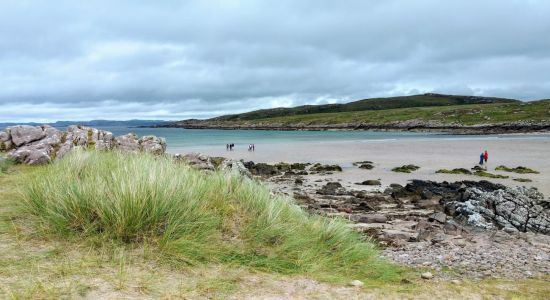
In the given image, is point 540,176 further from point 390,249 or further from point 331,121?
point 331,121

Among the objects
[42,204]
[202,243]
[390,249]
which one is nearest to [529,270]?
[390,249]

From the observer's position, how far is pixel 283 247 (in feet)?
21.3

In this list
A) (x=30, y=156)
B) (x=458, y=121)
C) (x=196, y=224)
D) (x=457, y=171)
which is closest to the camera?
(x=196, y=224)

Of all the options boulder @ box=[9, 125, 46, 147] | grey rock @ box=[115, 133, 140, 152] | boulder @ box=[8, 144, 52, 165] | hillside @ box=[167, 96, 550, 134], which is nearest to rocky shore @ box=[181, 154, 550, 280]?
grey rock @ box=[115, 133, 140, 152]

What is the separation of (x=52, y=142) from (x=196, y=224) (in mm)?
16384

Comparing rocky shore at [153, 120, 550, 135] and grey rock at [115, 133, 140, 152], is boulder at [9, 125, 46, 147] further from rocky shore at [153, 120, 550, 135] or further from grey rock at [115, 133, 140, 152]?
rocky shore at [153, 120, 550, 135]

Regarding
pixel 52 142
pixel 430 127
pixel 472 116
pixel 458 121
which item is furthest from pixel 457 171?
pixel 472 116

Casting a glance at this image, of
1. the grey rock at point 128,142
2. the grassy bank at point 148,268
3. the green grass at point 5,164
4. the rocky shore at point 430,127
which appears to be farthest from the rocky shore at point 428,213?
the rocky shore at point 430,127

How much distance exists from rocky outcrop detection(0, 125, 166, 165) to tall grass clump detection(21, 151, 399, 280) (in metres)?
10.7

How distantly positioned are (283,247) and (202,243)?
50.0 inches

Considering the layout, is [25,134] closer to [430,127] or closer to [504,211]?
[504,211]

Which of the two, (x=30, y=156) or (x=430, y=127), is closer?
(x=30, y=156)

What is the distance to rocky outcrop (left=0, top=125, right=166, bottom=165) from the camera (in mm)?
17266

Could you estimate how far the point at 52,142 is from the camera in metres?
19.7
